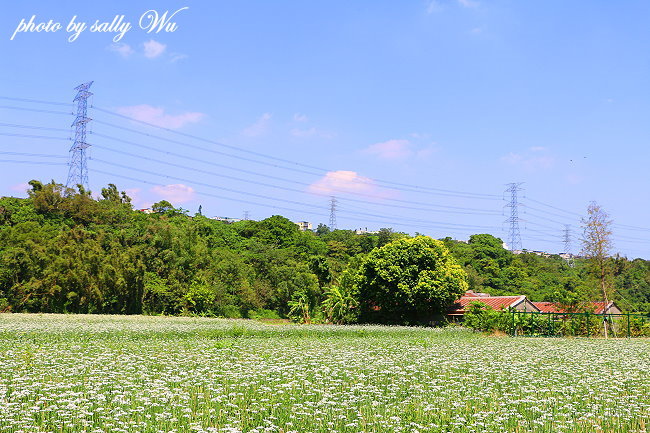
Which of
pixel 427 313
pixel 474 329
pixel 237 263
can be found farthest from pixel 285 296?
pixel 474 329

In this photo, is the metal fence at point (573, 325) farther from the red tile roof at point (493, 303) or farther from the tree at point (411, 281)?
the red tile roof at point (493, 303)

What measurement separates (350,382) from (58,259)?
50.3 m

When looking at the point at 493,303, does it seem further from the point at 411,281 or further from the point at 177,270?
the point at 177,270

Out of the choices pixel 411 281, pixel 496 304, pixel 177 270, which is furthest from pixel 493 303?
pixel 177 270

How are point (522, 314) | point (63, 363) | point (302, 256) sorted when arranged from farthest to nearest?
point (302, 256)
point (522, 314)
point (63, 363)

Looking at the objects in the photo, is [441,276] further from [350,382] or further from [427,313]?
[350,382]

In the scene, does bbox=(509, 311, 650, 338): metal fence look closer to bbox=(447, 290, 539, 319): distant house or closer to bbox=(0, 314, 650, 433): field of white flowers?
bbox=(447, 290, 539, 319): distant house

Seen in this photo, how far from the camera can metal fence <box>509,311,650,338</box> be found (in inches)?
1516

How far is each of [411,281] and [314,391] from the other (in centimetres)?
3602

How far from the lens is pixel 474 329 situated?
4219cm

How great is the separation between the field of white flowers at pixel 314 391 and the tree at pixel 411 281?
25.5 m

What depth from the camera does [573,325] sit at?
38781 mm

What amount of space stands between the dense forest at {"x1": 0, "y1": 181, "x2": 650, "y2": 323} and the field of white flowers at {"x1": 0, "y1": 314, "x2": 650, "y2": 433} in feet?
95.1

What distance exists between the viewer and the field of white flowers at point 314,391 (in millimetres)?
9836
